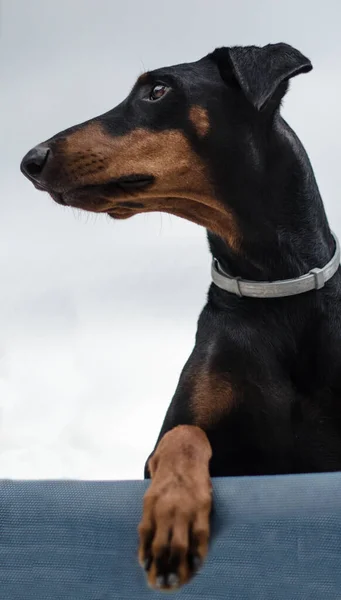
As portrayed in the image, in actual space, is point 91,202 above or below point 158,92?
below

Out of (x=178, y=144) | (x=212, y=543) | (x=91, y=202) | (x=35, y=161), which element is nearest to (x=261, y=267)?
(x=178, y=144)

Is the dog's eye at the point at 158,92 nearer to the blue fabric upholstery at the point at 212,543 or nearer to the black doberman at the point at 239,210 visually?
the black doberman at the point at 239,210

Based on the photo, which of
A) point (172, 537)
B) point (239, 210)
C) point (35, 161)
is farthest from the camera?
point (239, 210)

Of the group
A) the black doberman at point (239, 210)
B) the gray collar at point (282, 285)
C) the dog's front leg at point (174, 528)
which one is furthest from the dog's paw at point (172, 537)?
the gray collar at point (282, 285)

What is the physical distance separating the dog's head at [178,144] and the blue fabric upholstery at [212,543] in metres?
0.95

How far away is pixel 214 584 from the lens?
1432 millimetres

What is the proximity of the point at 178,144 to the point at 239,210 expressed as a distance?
26cm

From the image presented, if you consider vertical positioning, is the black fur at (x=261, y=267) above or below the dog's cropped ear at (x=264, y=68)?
below

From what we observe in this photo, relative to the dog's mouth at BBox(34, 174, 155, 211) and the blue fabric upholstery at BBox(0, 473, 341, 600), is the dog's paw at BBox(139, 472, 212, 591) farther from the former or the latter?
the dog's mouth at BBox(34, 174, 155, 211)

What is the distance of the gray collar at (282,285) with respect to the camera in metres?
2.19

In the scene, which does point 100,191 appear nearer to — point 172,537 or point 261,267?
point 261,267

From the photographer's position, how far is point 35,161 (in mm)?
2096

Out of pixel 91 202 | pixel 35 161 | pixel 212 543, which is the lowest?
pixel 212 543

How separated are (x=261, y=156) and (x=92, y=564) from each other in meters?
1.29
